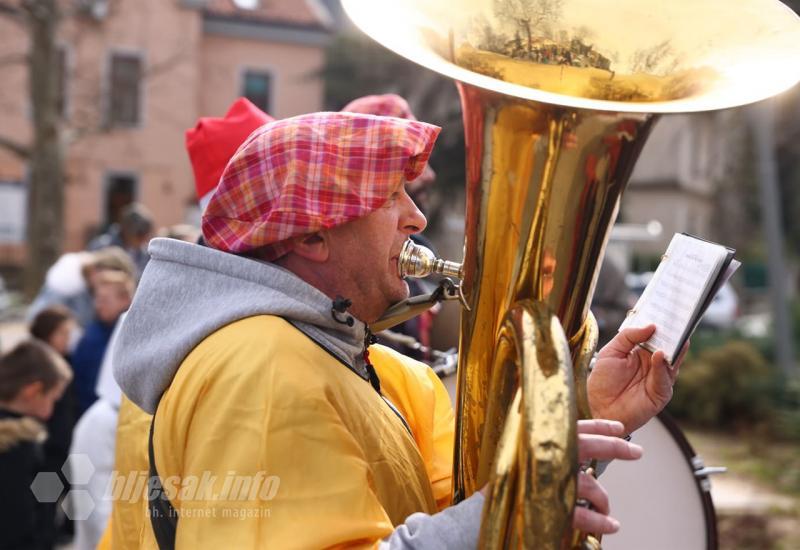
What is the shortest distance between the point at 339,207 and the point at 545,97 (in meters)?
0.38

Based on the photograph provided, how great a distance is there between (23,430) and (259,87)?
24574mm

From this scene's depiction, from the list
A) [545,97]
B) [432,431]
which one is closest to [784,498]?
[432,431]

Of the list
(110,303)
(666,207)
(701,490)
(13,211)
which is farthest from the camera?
(666,207)

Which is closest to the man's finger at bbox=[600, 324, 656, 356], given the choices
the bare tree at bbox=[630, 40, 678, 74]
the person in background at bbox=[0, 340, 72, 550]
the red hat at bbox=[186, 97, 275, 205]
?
the bare tree at bbox=[630, 40, 678, 74]

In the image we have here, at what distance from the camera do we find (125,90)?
26406 mm

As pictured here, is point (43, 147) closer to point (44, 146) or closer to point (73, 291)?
point (44, 146)

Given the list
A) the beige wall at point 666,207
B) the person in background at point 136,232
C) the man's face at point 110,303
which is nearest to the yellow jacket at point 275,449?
the man's face at point 110,303

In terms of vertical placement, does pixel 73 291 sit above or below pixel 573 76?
below

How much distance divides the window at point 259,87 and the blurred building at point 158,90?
1.1 inches

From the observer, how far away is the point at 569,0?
176cm

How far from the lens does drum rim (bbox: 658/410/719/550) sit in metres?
2.36

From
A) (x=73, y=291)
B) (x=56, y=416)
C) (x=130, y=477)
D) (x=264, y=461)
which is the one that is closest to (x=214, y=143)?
(x=130, y=477)

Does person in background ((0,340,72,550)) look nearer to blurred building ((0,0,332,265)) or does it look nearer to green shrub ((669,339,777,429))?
green shrub ((669,339,777,429))

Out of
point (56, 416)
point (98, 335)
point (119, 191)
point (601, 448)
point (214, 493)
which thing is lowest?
point (119, 191)
